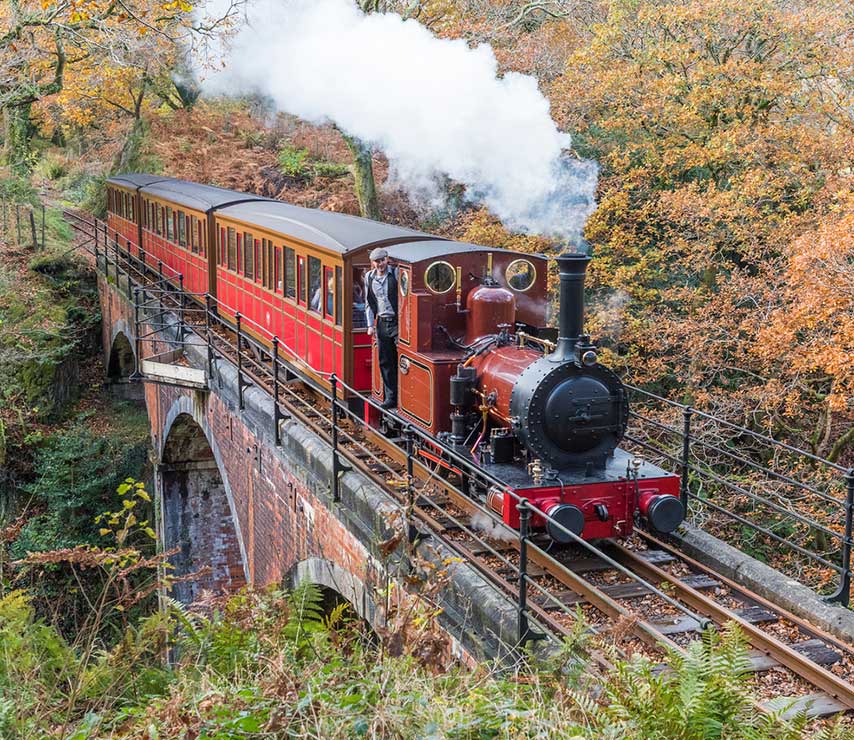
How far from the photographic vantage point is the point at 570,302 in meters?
7.18

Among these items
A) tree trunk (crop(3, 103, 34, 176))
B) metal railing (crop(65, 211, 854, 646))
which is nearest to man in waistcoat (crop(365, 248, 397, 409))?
metal railing (crop(65, 211, 854, 646))

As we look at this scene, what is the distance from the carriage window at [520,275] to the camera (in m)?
8.95

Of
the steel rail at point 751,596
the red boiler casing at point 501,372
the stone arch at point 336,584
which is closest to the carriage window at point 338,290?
the red boiler casing at point 501,372

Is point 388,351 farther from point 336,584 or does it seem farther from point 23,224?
point 23,224

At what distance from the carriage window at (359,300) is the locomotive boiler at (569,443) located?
254 centimetres

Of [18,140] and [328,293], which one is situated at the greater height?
[18,140]

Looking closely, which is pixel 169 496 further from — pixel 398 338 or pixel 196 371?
pixel 398 338

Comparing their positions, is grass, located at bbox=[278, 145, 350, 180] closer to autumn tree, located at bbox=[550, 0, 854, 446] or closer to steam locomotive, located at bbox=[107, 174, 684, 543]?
autumn tree, located at bbox=[550, 0, 854, 446]

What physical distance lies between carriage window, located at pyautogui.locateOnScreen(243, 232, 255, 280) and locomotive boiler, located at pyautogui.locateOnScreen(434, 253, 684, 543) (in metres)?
6.77

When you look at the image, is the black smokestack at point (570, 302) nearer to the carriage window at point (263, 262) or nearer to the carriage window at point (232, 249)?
the carriage window at point (263, 262)

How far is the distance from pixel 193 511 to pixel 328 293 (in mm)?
7437

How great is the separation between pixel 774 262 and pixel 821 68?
3326 millimetres

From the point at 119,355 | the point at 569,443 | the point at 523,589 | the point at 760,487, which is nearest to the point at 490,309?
the point at 569,443

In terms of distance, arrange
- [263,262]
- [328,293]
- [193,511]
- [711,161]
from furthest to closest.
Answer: [193,511] → [711,161] → [263,262] → [328,293]
